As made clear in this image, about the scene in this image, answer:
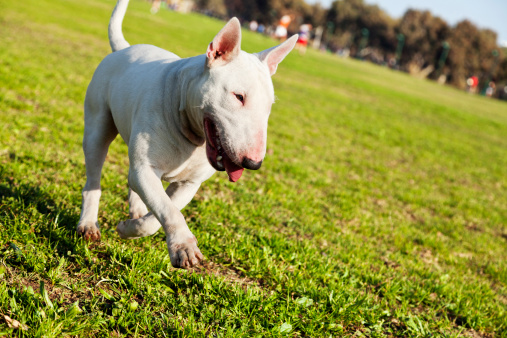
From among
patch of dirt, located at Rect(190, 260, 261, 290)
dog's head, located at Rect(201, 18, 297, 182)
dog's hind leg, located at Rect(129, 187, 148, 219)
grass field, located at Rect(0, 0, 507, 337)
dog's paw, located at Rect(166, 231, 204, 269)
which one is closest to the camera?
dog's paw, located at Rect(166, 231, 204, 269)

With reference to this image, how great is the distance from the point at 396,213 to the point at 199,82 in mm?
4693

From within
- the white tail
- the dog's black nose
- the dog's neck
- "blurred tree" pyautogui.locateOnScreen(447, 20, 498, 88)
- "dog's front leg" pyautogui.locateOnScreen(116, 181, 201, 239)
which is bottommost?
"dog's front leg" pyautogui.locateOnScreen(116, 181, 201, 239)

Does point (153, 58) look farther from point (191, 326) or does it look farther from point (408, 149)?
point (408, 149)

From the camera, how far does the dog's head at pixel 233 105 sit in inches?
104

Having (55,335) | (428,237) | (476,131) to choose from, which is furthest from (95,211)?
(476,131)

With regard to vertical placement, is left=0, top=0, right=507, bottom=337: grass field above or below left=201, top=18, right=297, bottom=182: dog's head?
below

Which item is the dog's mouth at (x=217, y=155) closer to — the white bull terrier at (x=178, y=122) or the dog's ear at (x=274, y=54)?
the white bull terrier at (x=178, y=122)

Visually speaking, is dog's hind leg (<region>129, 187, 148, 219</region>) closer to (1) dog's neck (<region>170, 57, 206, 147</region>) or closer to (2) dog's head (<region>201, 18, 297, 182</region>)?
(1) dog's neck (<region>170, 57, 206, 147</region>)

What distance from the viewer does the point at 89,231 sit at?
342cm

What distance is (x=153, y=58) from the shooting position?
3670 mm

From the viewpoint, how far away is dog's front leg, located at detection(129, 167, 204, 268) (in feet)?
8.41

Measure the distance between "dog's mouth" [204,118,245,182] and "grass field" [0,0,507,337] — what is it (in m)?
0.97

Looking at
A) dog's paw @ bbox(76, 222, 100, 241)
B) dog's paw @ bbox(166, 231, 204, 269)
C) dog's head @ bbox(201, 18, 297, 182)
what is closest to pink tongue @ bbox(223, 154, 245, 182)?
dog's head @ bbox(201, 18, 297, 182)

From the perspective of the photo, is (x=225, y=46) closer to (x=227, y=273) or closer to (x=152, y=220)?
(x=152, y=220)
